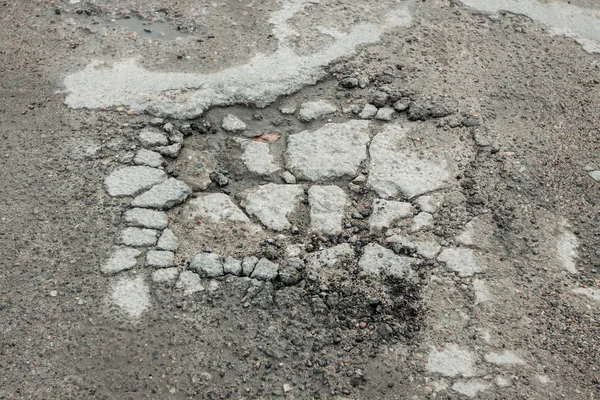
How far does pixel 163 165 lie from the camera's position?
2676 mm

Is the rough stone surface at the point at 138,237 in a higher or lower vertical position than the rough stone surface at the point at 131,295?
higher

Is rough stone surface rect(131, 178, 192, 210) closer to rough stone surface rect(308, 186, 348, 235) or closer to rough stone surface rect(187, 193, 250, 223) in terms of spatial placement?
rough stone surface rect(187, 193, 250, 223)

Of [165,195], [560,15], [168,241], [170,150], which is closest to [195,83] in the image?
[170,150]

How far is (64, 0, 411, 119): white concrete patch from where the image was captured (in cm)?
292

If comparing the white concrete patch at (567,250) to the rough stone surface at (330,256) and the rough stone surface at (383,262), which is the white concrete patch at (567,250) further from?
the rough stone surface at (330,256)

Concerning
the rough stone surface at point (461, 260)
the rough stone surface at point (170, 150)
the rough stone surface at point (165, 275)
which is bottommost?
the rough stone surface at point (165, 275)

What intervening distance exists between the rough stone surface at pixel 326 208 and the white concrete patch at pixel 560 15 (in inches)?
69.8

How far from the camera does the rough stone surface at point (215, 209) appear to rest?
2.50 metres

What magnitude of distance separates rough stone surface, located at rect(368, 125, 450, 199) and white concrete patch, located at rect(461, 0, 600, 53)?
4.53ft

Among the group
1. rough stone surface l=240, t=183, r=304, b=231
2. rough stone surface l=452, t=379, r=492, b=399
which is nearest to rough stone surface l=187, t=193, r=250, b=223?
rough stone surface l=240, t=183, r=304, b=231

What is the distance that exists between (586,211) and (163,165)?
5.73ft

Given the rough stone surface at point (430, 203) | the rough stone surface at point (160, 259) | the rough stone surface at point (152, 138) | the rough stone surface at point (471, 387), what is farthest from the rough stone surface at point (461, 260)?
the rough stone surface at point (152, 138)

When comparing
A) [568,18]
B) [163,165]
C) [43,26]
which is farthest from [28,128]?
[568,18]

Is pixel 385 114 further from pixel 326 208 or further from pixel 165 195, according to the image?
pixel 165 195
